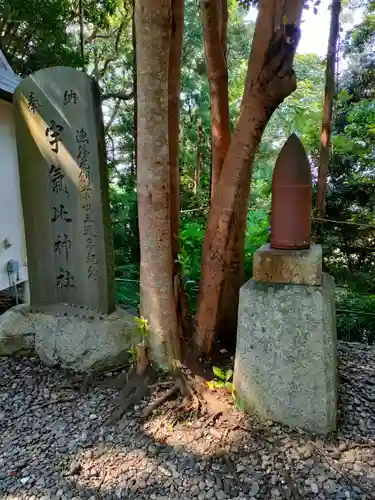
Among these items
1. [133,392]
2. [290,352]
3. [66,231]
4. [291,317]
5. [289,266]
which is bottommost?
[133,392]

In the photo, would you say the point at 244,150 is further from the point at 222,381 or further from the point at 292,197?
the point at 222,381

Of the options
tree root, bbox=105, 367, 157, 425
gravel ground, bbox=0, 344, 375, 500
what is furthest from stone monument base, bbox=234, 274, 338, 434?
tree root, bbox=105, 367, 157, 425

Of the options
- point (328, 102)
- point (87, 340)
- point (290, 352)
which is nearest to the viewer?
point (290, 352)

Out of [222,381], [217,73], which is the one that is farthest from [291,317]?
[217,73]

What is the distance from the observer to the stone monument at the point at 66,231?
343 centimetres

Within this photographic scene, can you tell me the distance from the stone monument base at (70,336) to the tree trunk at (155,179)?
0.33m

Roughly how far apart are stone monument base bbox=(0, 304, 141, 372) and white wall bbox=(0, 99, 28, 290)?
125 centimetres

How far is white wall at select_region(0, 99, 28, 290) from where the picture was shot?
4.74 m

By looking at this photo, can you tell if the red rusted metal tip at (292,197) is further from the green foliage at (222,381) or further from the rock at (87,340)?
the rock at (87,340)

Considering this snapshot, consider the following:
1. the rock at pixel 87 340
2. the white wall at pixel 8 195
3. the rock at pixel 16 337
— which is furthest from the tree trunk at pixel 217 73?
the white wall at pixel 8 195

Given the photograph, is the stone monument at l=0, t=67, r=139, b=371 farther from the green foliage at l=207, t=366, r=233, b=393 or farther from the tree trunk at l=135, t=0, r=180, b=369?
the green foliage at l=207, t=366, r=233, b=393

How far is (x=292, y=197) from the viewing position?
99.8 inches

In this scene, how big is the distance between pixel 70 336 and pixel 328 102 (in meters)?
4.88

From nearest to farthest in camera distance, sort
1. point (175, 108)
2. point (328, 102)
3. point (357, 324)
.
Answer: point (175, 108)
point (357, 324)
point (328, 102)
